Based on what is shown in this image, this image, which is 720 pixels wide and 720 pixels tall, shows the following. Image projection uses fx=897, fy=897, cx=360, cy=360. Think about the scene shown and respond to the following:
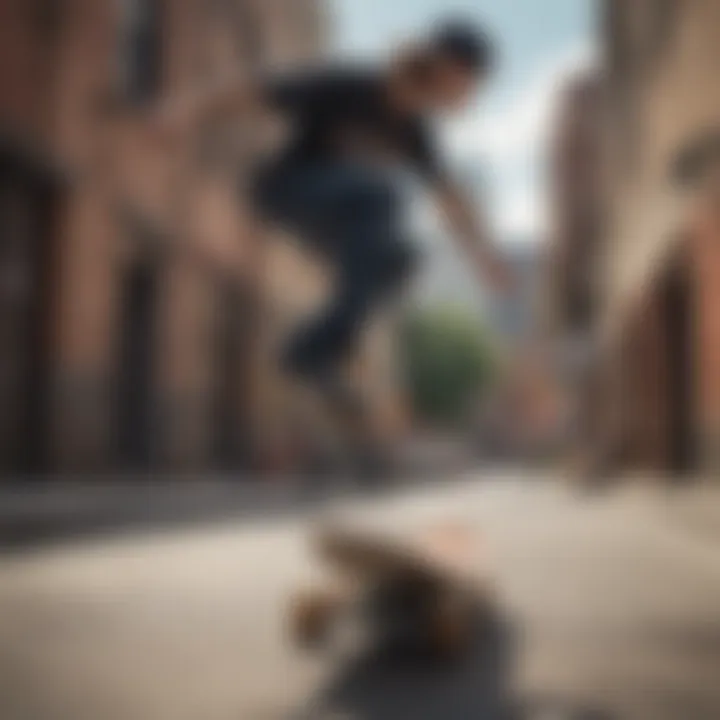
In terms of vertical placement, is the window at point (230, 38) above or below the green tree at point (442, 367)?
above

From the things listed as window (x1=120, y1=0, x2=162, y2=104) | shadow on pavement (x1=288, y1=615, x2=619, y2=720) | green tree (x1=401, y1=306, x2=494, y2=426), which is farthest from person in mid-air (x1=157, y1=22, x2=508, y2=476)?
A: window (x1=120, y1=0, x2=162, y2=104)

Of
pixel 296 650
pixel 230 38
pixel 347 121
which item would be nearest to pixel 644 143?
pixel 347 121

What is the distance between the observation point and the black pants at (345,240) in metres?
1.00

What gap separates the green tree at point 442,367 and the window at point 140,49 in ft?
2.77

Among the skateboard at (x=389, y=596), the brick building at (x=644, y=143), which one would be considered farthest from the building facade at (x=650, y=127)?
the skateboard at (x=389, y=596)

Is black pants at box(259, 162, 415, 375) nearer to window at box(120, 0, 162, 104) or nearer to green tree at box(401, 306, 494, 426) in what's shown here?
green tree at box(401, 306, 494, 426)

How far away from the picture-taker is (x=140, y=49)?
7.73 feet

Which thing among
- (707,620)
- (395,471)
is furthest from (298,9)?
(707,620)

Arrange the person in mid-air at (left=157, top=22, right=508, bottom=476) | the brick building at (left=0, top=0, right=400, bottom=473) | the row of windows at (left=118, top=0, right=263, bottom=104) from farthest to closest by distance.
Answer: the brick building at (left=0, top=0, right=400, bottom=473), the row of windows at (left=118, top=0, right=263, bottom=104), the person in mid-air at (left=157, top=22, right=508, bottom=476)

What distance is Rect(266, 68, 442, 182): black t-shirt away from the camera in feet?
3.34

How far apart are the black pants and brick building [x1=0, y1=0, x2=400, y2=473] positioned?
1.01ft

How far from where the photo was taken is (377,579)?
2.98 feet

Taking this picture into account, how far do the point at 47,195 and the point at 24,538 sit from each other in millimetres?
1864

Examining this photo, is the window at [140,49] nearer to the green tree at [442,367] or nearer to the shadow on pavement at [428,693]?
the green tree at [442,367]
